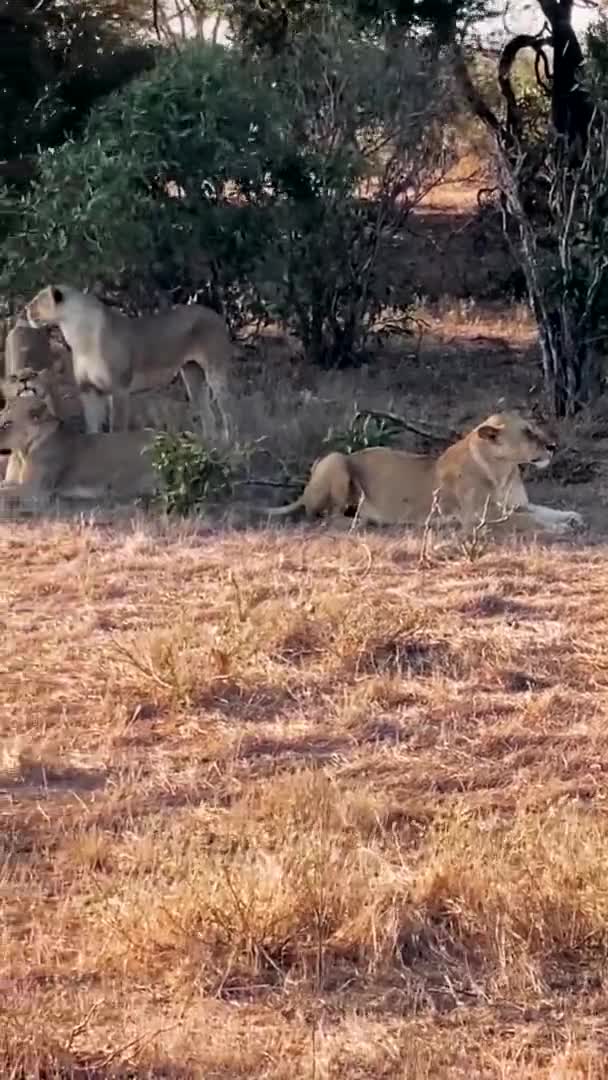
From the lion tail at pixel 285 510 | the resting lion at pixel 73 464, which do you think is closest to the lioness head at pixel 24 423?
the resting lion at pixel 73 464

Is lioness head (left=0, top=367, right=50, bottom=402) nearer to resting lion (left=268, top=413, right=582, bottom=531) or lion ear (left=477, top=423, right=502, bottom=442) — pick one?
resting lion (left=268, top=413, right=582, bottom=531)

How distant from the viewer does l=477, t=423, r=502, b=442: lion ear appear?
9414 millimetres

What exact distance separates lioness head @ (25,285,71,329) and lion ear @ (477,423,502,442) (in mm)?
3505

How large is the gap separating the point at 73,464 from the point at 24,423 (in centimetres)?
39

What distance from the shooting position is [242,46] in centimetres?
1662

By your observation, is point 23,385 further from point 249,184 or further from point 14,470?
point 249,184

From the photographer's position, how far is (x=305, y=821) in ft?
17.3

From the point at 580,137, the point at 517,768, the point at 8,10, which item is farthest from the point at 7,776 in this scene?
the point at 8,10

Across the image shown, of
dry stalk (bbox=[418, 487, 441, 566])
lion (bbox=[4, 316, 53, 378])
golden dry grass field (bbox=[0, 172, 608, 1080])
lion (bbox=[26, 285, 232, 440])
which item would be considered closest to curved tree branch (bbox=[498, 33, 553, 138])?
lion (bbox=[26, 285, 232, 440])

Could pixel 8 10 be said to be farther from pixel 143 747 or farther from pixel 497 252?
pixel 143 747

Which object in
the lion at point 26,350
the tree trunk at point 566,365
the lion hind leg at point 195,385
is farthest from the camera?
the tree trunk at point 566,365

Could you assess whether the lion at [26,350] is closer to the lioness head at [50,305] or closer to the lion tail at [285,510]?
the lioness head at [50,305]

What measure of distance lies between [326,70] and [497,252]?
212 inches

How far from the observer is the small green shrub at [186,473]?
9.76 metres
